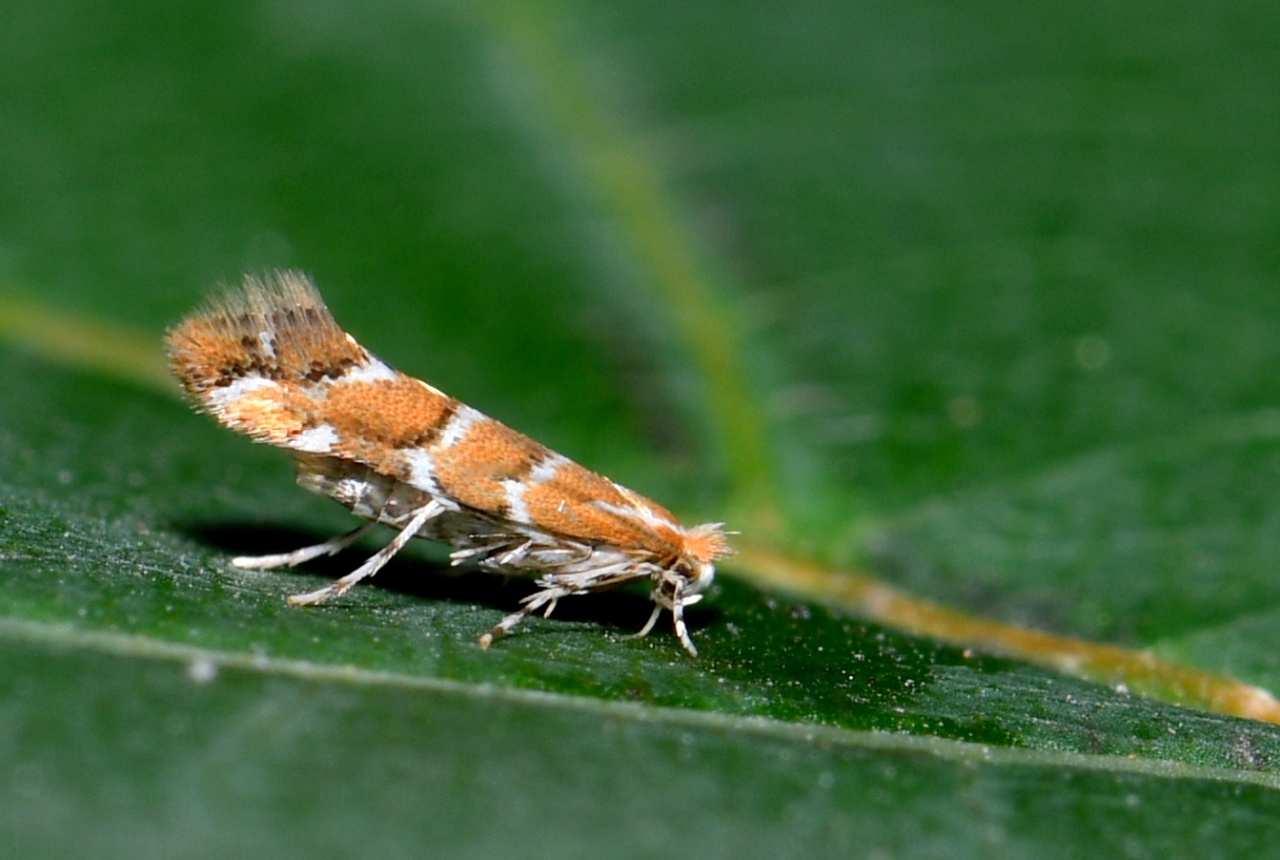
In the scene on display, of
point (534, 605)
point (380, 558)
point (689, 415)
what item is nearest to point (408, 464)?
point (380, 558)

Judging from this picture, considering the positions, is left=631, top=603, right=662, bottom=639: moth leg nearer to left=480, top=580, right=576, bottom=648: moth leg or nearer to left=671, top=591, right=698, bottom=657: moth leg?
left=671, top=591, right=698, bottom=657: moth leg

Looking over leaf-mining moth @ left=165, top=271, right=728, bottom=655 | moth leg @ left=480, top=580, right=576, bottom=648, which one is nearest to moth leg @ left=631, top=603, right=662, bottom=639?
leaf-mining moth @ left=165, top=271, right=728, bottom=655

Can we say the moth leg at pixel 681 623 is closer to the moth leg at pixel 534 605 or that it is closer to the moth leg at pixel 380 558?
the moth leg at pixel 534 605

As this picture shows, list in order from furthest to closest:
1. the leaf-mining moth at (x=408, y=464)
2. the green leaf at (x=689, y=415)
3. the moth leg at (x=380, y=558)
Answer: the leaf-mining moth at (x=408, y=464) < the moth leg at (x=380, y=558) < the green leaf at (x=689, y=415)

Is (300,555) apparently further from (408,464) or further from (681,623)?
(681,623)

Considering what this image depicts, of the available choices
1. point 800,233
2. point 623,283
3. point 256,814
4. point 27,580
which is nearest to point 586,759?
point 256,814

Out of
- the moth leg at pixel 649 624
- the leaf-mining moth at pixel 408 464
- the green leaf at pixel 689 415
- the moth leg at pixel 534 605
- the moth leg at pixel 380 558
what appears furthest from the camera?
the leaf-mining moth at pixel 408 464

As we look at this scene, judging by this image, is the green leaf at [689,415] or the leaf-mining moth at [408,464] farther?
the leaf-mining moth at [408,464]

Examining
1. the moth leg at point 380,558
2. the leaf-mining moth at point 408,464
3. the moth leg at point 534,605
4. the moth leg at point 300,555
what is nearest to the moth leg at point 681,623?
the leaf-mining moth at point 408,464
